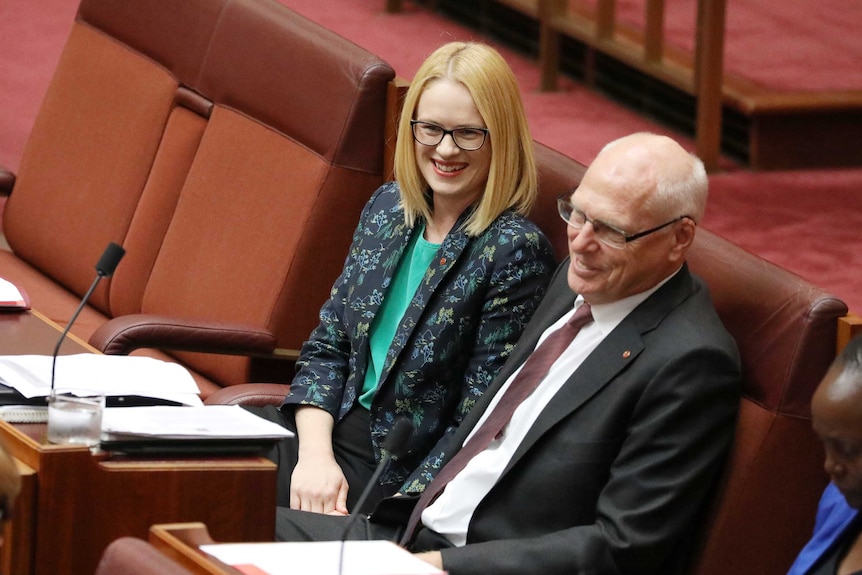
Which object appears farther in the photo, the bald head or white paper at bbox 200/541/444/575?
the bald head

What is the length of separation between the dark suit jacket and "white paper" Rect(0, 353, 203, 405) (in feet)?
1.54

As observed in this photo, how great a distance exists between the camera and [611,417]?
1.90m

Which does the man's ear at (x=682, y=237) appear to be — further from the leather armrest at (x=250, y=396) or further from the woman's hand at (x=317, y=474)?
the leather armrest at (x=250, y=396)

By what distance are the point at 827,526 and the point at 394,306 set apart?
903 mm

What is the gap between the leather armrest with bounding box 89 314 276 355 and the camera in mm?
2584

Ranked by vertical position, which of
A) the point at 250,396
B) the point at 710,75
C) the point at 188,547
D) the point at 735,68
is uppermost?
the point at 735,68

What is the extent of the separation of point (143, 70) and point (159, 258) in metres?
0.48

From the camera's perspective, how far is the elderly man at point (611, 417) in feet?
6.06

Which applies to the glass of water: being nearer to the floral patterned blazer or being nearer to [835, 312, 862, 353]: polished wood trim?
the floral patterned blazer

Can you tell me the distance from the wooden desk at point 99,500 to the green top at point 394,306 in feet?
1.81

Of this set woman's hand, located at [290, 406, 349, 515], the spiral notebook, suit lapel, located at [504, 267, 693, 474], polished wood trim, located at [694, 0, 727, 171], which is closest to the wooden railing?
polished wood trim, located at [694, 0, 727, 171]

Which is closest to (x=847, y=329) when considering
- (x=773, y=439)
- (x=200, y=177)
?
(x=773, y=439)

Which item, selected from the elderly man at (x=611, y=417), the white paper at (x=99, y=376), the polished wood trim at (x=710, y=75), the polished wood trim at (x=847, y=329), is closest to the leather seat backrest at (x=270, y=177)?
the white paper at (x=99, y=376)

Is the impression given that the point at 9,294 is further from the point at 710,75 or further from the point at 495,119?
the point at 710,75
